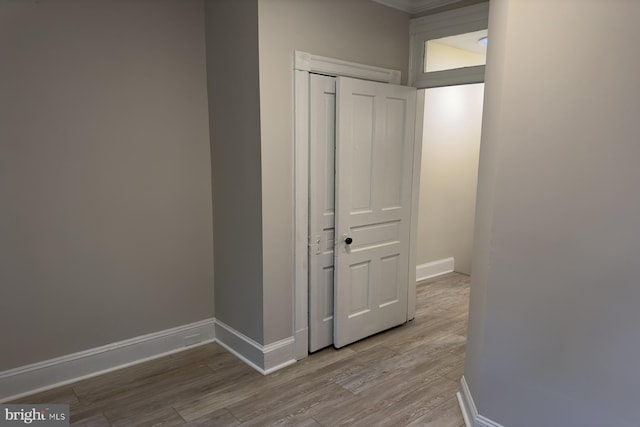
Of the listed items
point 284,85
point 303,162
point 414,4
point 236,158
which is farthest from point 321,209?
point 414,4

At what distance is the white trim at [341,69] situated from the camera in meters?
2.83

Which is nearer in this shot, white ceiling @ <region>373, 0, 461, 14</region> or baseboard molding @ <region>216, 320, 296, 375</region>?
baseboard molding @ <region>216, 320, 296, 375</region>

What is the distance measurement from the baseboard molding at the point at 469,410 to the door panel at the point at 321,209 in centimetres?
108

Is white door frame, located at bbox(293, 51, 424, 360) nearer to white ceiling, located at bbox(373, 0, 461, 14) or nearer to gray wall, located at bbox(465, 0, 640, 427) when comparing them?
white ceiling, located at bbox(373, 0, 461, 14)

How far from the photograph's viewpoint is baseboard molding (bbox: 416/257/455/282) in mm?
5086

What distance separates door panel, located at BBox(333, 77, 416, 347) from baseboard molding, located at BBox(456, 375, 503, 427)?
1000mm

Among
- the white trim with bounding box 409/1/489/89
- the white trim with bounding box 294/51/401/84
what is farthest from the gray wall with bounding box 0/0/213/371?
the white trim with bounding box 409/1/489/89

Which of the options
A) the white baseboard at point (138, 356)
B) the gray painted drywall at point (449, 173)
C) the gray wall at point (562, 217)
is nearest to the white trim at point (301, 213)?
the white baseboard at point (138, 356)

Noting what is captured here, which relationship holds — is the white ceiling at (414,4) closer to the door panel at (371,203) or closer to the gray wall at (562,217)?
the door panel at (371,203)

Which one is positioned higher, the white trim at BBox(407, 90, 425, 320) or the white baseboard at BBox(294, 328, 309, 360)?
the white trim at BBox(407, 90, 425, 320)

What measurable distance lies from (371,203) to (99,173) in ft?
6.38

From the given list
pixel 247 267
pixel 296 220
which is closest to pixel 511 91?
pixel 296 220

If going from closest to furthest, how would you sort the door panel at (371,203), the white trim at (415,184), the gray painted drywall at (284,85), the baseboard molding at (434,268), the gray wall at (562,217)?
the gray wall at (562,217), the gray painted drywall at (284,85), the door panel at (371,203), the white trim at (415,184), the baseboard molding at (434,268)

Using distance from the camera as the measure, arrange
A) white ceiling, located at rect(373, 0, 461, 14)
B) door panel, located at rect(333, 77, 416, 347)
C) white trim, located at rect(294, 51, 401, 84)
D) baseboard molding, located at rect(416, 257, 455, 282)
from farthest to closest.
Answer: baseboard molding, located at rect(416, 257, 455, 282) → white ceiling, located at rect(373, 0, 461, 14) → door panel, located at rect(333, 77, 416, 347) → white trim, located at rect(294, 51, 401, 84)
